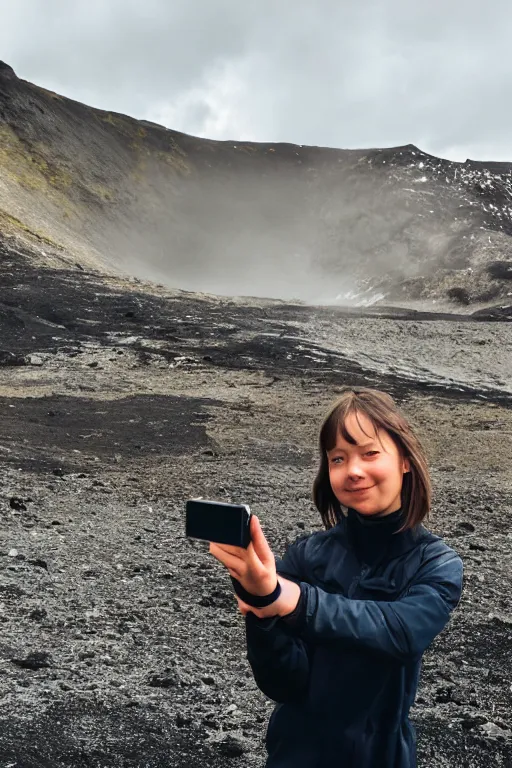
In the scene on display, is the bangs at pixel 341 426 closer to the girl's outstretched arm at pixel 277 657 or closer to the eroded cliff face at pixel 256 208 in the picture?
the girl's outstretched arm at pixel 277 657

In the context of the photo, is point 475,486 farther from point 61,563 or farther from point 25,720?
point 25,720

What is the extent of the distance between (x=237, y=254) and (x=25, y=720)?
1859 inches

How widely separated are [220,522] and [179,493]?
780 cm

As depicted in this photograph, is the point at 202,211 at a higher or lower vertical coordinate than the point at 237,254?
higher

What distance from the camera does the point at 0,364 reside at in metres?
17.4

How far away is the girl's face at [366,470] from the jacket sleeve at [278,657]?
1.44ft

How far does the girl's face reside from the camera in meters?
2.09

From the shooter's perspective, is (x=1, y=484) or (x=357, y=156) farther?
(x=357, y=156)

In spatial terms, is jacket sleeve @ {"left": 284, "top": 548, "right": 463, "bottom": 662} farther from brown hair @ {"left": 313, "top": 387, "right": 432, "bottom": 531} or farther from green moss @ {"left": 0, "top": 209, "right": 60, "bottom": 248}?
green moss @ {"left": 0, "top": 209, "right": 60, "bottom": 248}

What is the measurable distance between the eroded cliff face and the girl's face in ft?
100

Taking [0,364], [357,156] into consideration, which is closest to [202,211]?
[357,156]

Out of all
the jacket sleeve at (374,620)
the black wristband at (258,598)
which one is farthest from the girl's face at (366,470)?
the black wristband at (258,598)

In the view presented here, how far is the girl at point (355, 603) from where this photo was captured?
184cm

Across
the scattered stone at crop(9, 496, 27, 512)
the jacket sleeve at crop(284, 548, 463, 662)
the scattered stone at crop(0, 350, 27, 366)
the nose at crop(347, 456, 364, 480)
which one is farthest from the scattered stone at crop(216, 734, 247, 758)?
the scattered stone at crop(0, 350, 27, 366)
